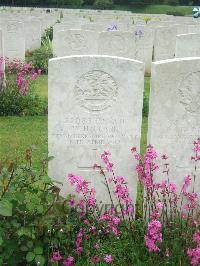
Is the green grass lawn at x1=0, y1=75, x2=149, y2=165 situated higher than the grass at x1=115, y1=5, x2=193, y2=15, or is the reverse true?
the grass at x1=115, y1=5, x2=193, y2=15

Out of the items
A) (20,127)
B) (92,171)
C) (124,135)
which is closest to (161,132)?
(124,135)

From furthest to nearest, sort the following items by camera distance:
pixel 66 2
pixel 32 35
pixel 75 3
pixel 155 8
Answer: pixel 155 8 < pixel 75 3 < pixel 66 2 < pixel 32 35

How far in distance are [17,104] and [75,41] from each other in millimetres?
3887

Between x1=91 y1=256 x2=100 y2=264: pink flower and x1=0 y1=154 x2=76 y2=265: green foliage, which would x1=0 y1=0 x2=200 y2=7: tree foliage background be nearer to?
x1=0 y1=154 x2=76 y2=265: green foliage

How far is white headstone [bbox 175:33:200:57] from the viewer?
11.8 meters

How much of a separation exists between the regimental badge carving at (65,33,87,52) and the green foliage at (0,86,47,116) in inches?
137

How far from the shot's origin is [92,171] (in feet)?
15.6

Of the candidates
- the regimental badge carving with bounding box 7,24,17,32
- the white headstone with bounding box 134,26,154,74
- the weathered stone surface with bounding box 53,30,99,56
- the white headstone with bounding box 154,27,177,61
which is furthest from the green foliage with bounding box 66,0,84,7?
the weathered stone surface with bounding box 53,30,99,56

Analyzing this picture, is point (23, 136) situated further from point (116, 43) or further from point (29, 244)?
point (116, 43)

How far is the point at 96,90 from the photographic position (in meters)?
4.44

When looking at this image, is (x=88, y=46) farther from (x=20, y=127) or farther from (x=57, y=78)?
(x=57, y=78)

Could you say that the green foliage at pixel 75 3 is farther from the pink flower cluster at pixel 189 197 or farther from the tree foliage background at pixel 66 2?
the pink flower cluster at pixel 189 197

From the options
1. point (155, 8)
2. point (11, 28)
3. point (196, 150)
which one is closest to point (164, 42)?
point (11, 28)

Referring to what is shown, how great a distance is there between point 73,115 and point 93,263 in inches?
53.3
